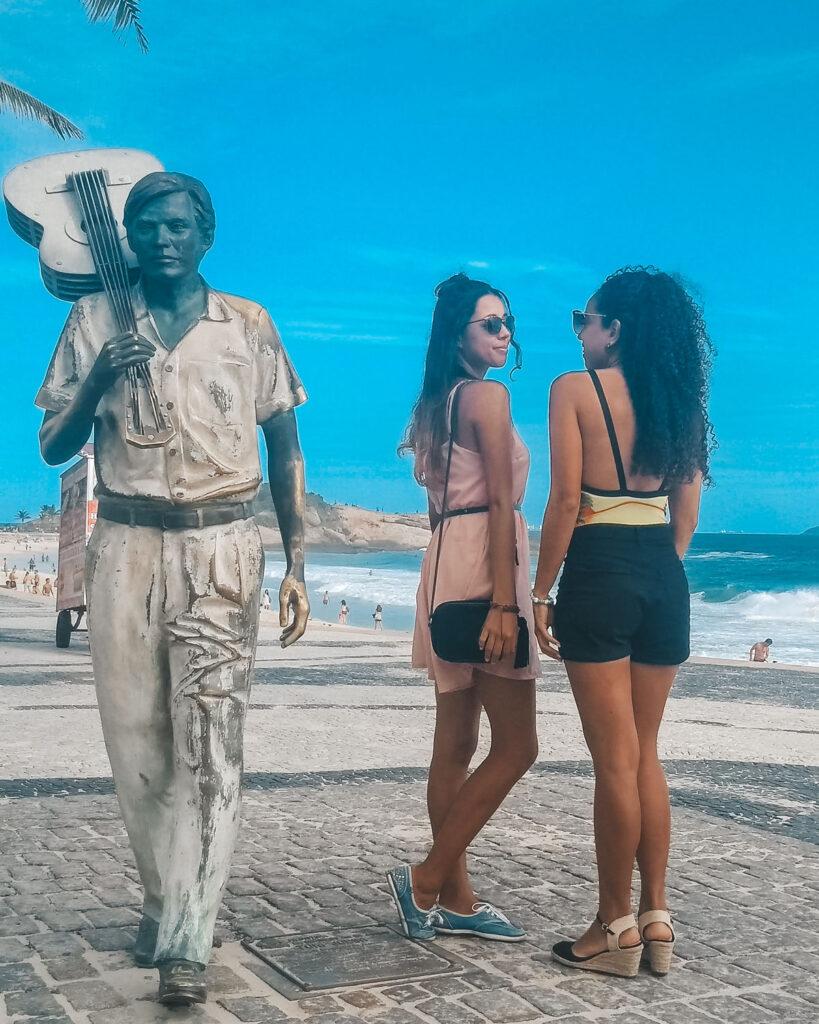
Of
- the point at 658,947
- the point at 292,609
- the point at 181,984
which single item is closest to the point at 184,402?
the point at 292,609

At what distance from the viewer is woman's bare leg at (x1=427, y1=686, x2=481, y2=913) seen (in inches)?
145

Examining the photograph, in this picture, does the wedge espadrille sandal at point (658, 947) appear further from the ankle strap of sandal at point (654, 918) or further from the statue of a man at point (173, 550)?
the statue of a man at point (173, 550)

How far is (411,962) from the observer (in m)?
3.49

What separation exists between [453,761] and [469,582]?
606 millimetres

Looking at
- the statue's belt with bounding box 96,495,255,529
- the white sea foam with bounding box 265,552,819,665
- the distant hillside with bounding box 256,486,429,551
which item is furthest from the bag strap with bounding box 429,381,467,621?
the distant hillside with bounding box 256,486,429,551

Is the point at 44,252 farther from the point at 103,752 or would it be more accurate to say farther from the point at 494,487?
the point at 103,752

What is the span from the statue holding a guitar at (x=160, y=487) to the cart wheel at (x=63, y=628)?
12.1 m

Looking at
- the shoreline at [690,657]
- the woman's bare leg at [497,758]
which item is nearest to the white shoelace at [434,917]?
the woman's bare leg at [497,758]

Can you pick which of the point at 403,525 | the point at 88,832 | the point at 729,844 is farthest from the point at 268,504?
the point at 403,525

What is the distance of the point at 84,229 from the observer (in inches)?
130

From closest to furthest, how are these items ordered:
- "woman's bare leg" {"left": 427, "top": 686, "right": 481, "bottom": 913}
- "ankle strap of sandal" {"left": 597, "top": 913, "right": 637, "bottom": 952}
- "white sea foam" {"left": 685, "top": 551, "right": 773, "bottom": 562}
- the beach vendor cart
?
1. "ankle strap of sandal" {"left": 597, "top": 913, "right": 637, "bottom": 952}
2. "woman's bare leg" {"left": 427, "top": 686, "right": 481, "bottom": 913}
3. the beach vendor cart
4. "white sea foam" {"left": 685, "top": 551, "right": 773, "bottom": 562}

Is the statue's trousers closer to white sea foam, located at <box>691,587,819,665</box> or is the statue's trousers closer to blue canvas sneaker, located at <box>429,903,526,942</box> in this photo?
blue canvas sneaker, located at <box>429,903,526,942</box>

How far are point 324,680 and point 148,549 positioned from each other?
387 inches

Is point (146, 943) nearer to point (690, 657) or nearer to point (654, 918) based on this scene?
point (654, 918)
